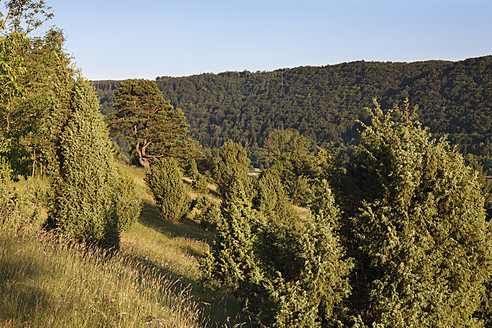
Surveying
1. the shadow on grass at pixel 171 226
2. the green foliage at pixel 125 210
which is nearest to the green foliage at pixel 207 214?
the shadow on grass at pixel 171 226

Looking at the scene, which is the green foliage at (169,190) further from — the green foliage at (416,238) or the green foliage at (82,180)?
the green foliage at (416,238)

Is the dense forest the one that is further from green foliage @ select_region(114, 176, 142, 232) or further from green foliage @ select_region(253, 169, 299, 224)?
green foliage @ select_region(253, 169, 299, 224)

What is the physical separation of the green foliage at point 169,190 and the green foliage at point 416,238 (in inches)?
744

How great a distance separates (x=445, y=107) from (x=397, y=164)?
6093 inches

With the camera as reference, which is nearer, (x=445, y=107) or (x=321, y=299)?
(x=321, y=299)

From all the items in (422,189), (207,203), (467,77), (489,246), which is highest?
(467,77)

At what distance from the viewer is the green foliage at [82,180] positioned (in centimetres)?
838

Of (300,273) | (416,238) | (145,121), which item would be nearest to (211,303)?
(300,273)

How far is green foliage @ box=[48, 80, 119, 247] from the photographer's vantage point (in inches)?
330

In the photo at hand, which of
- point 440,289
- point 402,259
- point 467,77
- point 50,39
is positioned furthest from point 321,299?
point 467,77

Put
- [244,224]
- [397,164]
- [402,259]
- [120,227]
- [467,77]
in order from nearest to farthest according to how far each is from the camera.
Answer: [402,259] → [397,164] → [244,224] → [120,227] → [467,77]

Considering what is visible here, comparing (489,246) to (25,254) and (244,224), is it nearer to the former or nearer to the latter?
(244,224)

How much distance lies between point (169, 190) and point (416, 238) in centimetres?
1964

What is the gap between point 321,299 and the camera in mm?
4238
